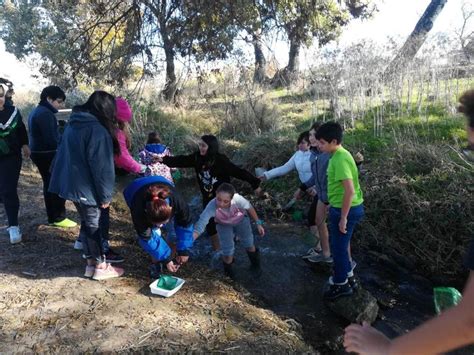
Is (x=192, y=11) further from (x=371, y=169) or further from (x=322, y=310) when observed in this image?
(x=322, y=310)

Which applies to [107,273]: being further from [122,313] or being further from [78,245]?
[78,245]

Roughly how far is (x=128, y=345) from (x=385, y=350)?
2.27 metres

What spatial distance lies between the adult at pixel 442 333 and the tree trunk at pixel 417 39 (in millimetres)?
7833

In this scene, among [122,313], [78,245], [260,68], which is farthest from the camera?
[260,68]

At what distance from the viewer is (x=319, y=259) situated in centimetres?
491

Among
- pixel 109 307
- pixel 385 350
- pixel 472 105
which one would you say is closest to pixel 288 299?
pixel 109 307

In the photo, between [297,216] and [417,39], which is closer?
[297,216]

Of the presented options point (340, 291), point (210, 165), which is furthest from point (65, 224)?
point (340, 291)

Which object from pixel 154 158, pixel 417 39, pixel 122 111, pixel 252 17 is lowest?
pixel 154 158

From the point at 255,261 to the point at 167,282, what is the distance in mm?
1327

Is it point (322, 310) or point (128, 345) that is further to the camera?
point (322, 310)

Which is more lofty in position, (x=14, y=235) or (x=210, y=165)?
(x=210, y=165)

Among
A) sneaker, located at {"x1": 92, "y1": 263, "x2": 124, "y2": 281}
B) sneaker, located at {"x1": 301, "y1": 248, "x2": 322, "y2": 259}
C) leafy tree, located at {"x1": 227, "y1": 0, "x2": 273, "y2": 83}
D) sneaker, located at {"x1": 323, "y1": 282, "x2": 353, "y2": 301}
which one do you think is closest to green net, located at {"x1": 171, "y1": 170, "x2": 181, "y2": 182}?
sneaker, located at {"x1": 92, "y1": 263, "x2": 124, "y2": 281}

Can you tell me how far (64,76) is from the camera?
7.71 metres
